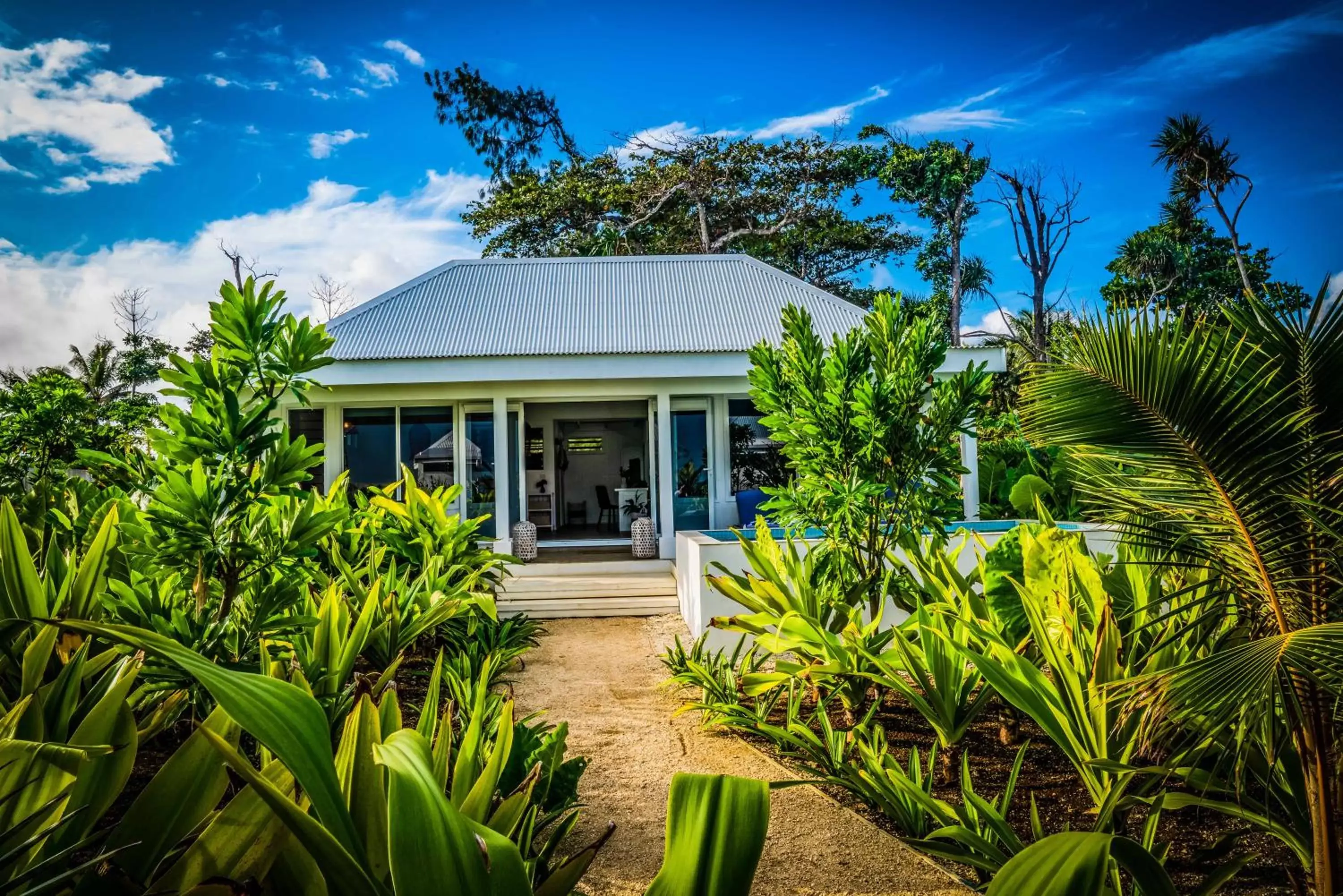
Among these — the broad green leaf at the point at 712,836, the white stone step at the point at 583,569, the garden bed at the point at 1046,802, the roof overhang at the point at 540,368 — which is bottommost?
the garden bed at the point at 1046,802

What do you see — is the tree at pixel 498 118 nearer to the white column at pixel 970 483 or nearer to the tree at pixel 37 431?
the white column at pixel 970 483

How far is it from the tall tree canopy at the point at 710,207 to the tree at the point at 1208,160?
8.35 m

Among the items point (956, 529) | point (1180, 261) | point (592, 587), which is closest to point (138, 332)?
point (592, 587)

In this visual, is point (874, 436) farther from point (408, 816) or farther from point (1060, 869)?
point (408, 816)

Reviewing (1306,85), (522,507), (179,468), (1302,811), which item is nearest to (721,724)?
(1302,811)

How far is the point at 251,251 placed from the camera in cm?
2248

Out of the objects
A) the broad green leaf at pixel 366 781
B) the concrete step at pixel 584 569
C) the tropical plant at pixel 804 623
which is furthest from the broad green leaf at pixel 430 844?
the concrete step at pixel 584 569

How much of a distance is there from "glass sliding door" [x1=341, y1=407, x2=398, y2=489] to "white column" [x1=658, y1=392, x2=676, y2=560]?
401 cm

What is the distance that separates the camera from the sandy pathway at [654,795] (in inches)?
113

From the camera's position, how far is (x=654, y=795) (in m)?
3.74

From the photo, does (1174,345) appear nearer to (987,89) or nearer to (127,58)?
(127,58)

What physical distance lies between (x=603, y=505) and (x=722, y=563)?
30.9 ft

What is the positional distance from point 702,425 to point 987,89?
29.9m

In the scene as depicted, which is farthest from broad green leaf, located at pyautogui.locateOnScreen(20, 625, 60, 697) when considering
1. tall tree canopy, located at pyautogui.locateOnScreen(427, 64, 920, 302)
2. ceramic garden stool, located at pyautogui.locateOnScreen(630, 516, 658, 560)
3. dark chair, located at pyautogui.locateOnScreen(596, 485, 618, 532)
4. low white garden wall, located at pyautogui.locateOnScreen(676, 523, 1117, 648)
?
tall tree canopy, located at pyautogui.locateOnScreen(427, 64, 920, 302)
